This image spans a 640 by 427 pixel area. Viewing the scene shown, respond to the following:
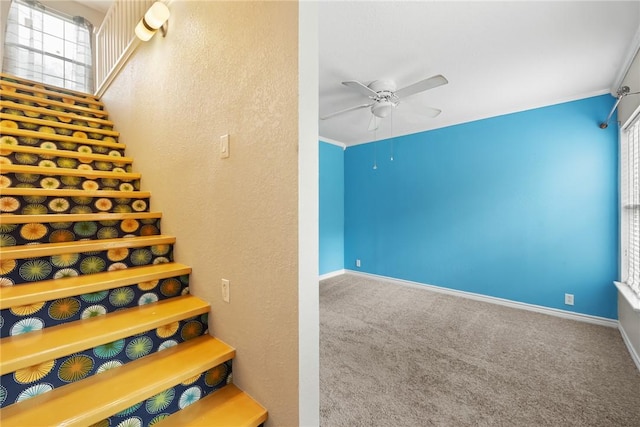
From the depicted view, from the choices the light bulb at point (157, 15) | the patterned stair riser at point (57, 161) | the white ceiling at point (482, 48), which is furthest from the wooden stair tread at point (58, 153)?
the white ceiling at point (482, 48)

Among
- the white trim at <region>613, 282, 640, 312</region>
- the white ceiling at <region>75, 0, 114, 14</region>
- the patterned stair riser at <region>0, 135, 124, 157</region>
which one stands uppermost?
the white ceiling at <region>75, 0, 114, 14</region>

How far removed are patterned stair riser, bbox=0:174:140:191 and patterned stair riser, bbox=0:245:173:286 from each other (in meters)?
0.73

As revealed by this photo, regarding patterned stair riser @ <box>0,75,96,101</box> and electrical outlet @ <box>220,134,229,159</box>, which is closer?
electrical outlet @ <box>220,134,229,159</box>

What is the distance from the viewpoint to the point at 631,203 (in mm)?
2381

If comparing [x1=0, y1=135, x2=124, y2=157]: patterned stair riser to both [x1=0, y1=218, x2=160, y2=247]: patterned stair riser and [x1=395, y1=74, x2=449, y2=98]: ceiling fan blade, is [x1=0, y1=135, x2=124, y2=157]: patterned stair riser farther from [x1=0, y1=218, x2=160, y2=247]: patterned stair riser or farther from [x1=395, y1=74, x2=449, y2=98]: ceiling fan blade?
[x1=395, y1=74, x2=449, y2=98]: ceiling fan blade

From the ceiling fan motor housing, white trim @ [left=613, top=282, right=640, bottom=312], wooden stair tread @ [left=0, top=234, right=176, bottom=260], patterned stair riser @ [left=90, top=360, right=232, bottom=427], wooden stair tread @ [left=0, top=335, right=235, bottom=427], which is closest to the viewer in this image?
wooden stair tread @ [left=0, top=335, right=235, bottom=427]

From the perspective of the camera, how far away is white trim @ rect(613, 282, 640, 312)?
1990 millimetres

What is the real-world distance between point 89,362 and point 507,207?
161 inches

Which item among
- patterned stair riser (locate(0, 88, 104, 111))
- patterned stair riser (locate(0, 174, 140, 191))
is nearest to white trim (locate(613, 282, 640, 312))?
patterned stair riser (locate(0, 174, 140, 191))

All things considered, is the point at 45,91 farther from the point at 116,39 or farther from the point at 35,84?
the point at 116,39

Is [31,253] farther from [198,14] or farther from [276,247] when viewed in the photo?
[198,14]

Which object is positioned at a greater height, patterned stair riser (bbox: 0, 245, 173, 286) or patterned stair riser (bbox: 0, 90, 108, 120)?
patterned stair riser (bbox: 0, 90, 108, 120)

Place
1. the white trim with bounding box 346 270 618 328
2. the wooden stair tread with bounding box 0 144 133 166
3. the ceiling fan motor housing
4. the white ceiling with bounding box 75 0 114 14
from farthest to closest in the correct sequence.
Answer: the white ceiling with bounding box 75 0 114 14
the white trim with bounding box 346 270 618 328
the ceiling fan motor housing
the wooden stair tread with bounding box 0 144 133 166

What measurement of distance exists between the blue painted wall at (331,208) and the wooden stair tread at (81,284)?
3188 mm
